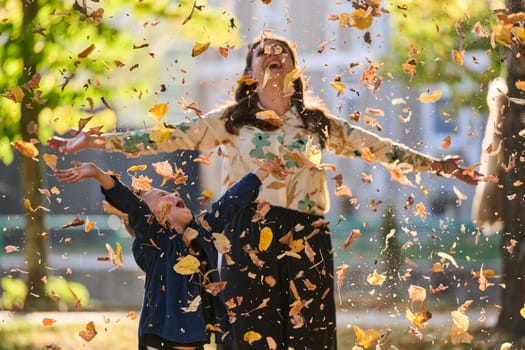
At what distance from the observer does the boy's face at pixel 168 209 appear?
381 centimetres

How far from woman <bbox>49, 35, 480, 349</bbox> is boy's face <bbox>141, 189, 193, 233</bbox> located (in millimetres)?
173

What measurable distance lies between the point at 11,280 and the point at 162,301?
1895 mm

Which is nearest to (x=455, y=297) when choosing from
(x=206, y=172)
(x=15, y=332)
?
(x=206, y=172)

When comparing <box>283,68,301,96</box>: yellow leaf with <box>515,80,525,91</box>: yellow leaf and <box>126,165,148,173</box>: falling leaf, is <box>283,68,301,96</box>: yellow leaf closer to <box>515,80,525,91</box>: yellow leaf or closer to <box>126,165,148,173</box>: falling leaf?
<box>126,165,148,173</box>: falling leaf

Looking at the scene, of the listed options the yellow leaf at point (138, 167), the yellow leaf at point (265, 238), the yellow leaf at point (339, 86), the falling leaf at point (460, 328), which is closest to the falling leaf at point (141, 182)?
the yellow leaf at point (138, 167)

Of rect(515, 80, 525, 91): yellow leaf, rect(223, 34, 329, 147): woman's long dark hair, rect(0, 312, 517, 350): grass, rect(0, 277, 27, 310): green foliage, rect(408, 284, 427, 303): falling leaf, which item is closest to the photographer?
rect(223, 34, 329, 147): woman's long dark hair

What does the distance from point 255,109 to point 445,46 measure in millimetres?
1957

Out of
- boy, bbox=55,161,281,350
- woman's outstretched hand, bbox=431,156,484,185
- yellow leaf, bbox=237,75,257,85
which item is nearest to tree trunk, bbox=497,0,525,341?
woman's outstretched hand, bbox=431,156,484,185

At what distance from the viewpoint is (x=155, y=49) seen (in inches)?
200

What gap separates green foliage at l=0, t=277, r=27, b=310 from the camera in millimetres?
5434

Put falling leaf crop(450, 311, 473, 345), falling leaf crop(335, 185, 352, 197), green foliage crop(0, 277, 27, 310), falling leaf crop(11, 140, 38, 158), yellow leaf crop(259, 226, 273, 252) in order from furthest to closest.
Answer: green foliage crop(0, 277, 27, 310), falling leaf crop(11, 140, 38, 158), falling leaf crop(450, 311, 473, 345), falling leaf crop(335, 185, 352, 197), yellow leaf crop(259, 226, 273, 252)

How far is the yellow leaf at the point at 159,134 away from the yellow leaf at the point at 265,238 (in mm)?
478

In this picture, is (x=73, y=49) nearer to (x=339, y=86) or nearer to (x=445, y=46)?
(x=339, y=86)

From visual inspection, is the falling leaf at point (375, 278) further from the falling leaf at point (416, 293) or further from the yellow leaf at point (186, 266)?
the yellow leaf at point (186, 266)
